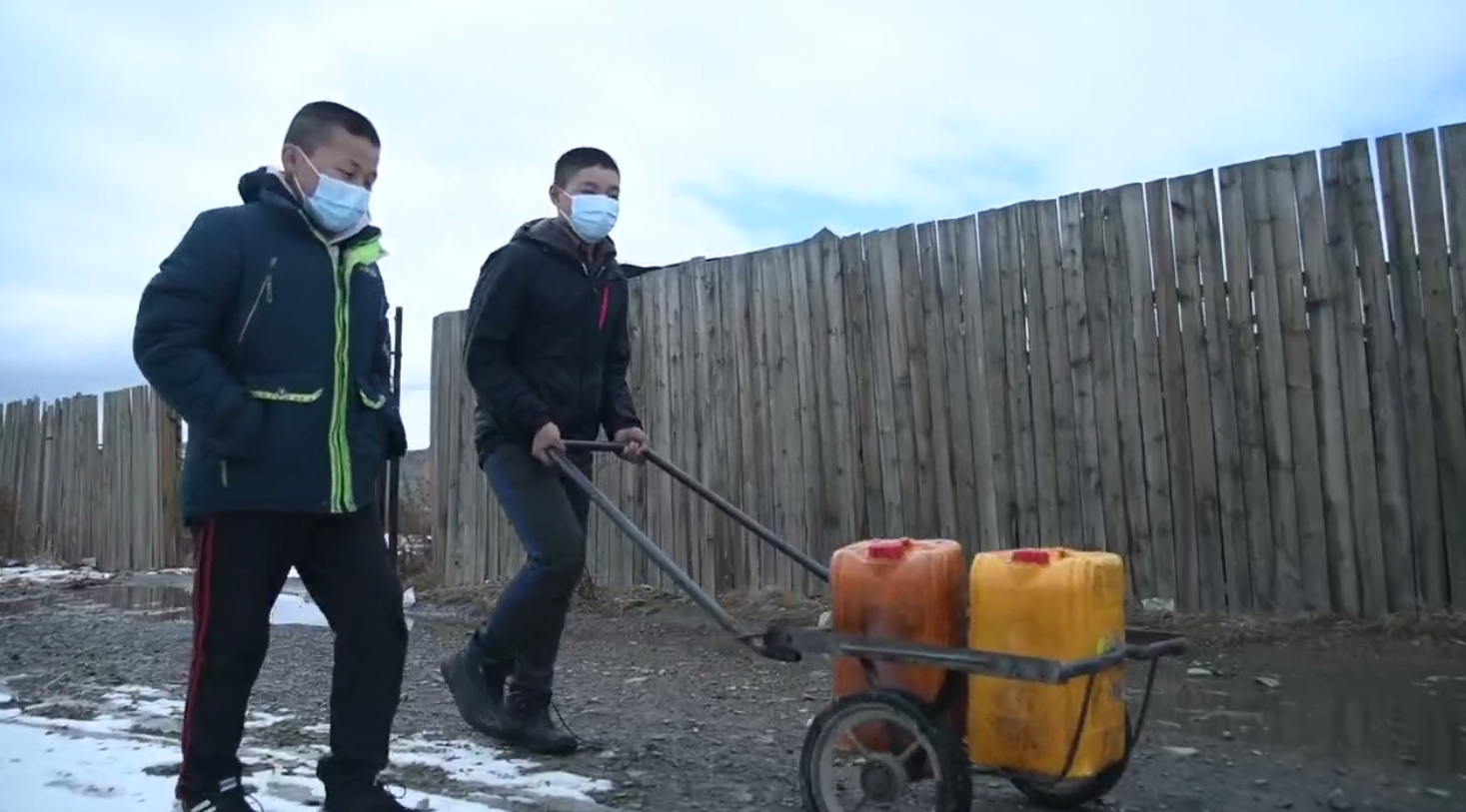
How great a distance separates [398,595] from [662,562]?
717 millimetres

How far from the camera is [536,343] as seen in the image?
4.38 meters

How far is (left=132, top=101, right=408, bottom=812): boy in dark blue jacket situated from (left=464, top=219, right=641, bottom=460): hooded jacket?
840mm

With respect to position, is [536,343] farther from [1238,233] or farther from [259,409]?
[1238,233]

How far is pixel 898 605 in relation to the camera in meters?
3.23

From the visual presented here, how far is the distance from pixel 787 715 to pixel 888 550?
1.67 metres

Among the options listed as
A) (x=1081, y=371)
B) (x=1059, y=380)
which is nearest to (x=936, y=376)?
(x=1059, y=380)

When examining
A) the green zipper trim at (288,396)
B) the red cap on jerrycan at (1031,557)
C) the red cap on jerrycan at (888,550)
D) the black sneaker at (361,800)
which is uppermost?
the green zipper trim at (288,396)

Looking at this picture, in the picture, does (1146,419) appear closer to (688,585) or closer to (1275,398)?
(1275,398)

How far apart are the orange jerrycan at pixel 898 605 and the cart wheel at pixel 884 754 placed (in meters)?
0.04

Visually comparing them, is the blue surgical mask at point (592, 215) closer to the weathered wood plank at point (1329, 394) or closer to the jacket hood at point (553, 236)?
the jacket hood at point (553, 236)

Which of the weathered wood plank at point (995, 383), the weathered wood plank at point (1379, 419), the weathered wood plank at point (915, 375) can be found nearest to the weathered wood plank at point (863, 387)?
the weathered wood plank at point (915, 375)

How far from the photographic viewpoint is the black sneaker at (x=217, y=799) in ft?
9.78

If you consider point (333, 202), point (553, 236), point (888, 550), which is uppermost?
point (553, 236)

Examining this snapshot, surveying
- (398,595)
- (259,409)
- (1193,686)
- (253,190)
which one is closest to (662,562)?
(398,595)
